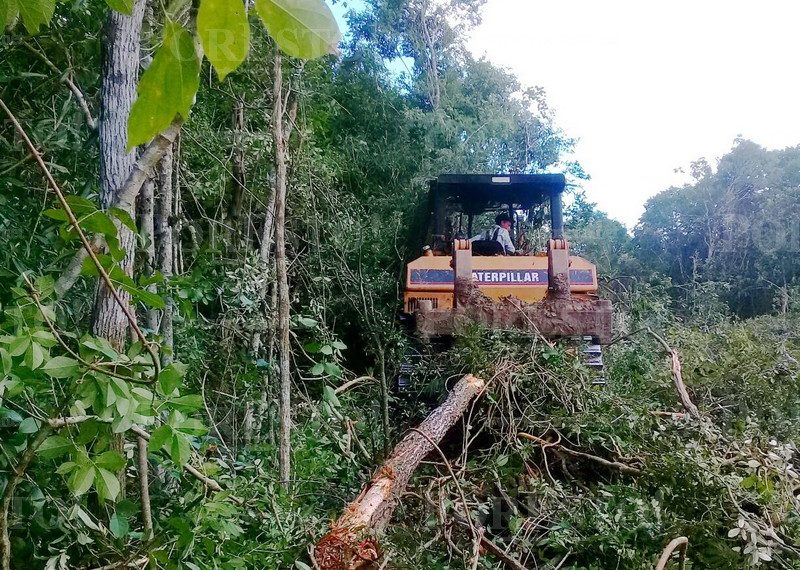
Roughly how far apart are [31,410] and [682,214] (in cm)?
2234

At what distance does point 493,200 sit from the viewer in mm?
7219

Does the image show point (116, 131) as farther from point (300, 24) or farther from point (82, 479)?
point (300, 24)

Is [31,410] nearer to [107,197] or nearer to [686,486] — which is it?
[107,197]

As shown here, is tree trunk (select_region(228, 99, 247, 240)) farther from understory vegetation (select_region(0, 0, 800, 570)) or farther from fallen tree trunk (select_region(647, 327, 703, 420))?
fallen tree trunk (select_region(647, 327, 703, 420))

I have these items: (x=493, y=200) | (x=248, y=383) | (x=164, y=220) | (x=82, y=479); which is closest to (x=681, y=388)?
(x=248, y=383)

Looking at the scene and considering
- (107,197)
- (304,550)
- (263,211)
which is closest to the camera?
(107,197)

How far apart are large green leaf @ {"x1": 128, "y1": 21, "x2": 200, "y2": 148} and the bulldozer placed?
13.7 ft

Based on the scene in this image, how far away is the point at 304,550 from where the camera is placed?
219 cm

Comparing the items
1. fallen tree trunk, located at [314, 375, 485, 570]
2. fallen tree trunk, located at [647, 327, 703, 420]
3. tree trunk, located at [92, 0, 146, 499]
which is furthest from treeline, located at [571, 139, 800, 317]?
tree trunk, located at [92, 0, 146, 499]

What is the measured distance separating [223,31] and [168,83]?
0.06 metres

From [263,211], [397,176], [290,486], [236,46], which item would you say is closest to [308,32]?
[236,46]

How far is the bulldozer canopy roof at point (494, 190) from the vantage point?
6641 mm

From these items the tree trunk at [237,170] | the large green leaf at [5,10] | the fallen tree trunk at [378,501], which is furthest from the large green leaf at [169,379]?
the tree trunk at [237,170]

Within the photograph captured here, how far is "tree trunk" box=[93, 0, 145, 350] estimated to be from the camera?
1987 millimetres
